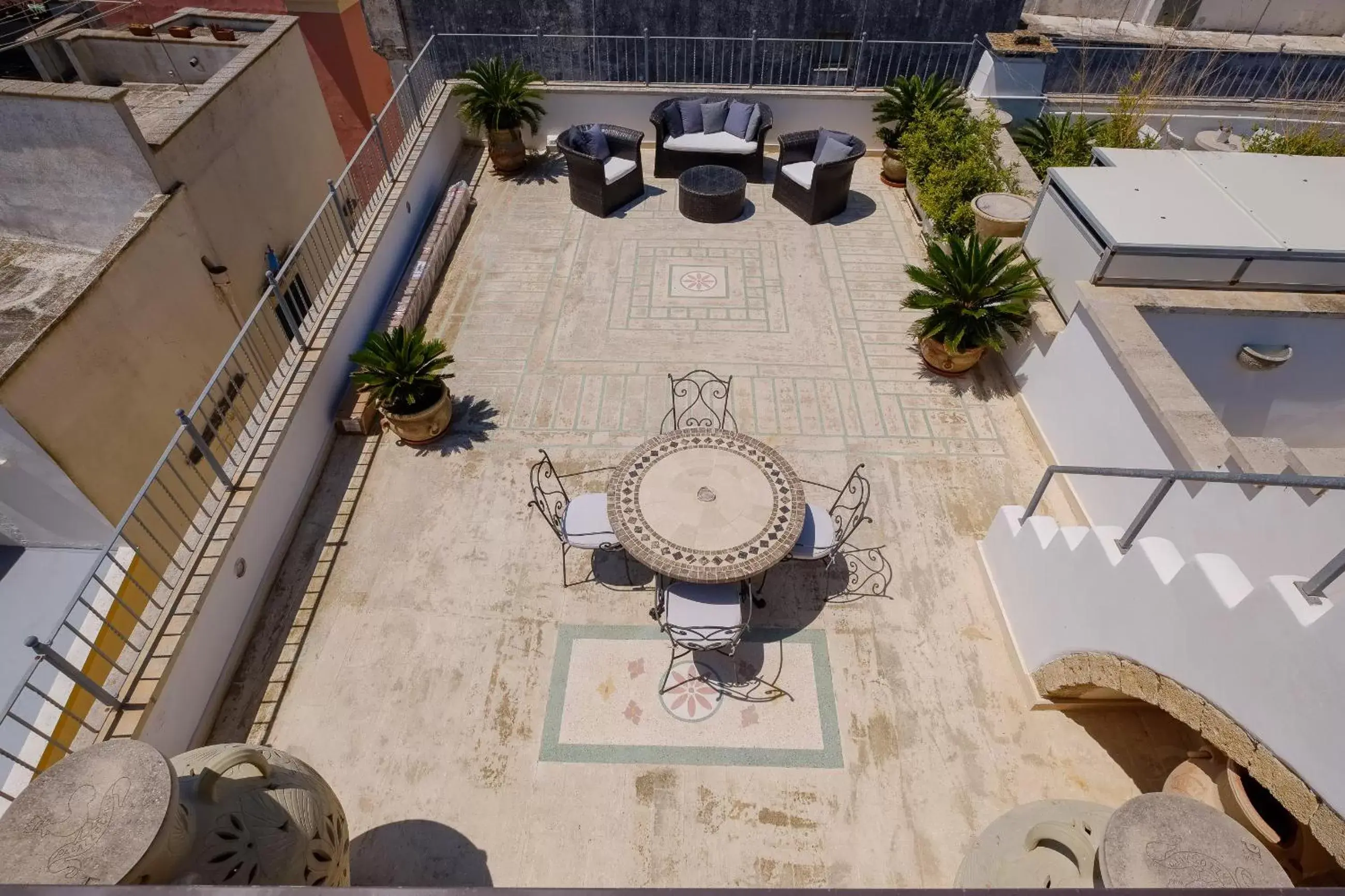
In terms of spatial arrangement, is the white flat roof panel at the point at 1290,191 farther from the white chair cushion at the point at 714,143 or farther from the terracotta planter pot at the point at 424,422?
the terracotta planter pot at the point at 424,422

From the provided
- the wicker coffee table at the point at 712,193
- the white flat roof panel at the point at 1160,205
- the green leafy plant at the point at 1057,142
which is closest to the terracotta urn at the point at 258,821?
the white flat roof panel at the point at 1160,205

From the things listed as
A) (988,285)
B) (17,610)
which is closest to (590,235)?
(988,285)

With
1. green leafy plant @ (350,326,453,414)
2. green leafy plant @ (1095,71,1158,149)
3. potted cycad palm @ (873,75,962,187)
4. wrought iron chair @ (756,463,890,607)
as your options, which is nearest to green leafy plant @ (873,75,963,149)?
potted cycad palm @ (873,75,962,187)

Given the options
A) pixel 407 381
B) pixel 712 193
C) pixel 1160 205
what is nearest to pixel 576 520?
pixel 407 381

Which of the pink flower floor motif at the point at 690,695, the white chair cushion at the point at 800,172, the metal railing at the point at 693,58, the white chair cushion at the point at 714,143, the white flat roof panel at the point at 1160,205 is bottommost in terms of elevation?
the pink flower floor motif at the point at 690,695

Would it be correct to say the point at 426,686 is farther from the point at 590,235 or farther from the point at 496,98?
the point at 496,98

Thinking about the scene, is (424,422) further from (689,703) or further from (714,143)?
(714,143)

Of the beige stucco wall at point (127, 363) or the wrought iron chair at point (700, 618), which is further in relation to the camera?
the beige stucco wall at point (127, 363)
